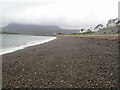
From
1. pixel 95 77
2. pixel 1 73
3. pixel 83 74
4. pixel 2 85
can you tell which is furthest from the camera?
pixel 1 73

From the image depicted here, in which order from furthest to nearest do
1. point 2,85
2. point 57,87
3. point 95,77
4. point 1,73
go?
point 1,73 → point 95,77 → point 2,85 → point 57,87

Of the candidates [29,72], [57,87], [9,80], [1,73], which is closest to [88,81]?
[57,87]

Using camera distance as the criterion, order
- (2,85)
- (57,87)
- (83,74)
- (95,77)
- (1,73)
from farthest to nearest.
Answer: (1,73) → (83,74) → (95,77) → (2,85) → (57,87)

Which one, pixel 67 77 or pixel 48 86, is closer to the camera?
pixel 48 86

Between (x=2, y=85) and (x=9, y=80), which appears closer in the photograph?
(x=2, y=85)

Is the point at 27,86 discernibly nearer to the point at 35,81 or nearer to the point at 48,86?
the point at 35,81

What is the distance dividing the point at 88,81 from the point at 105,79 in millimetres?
803

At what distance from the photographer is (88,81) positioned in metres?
4.57

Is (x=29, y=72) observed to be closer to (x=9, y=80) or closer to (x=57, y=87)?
(x=9, y=80)

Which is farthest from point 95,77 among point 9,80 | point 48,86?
point 9,80

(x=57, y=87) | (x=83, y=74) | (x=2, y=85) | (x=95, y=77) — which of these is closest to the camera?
(x=57, y=87)

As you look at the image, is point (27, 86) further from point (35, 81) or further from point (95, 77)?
point (95, 77)

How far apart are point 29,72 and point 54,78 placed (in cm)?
173

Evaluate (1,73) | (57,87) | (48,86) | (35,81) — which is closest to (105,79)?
(57,87)
